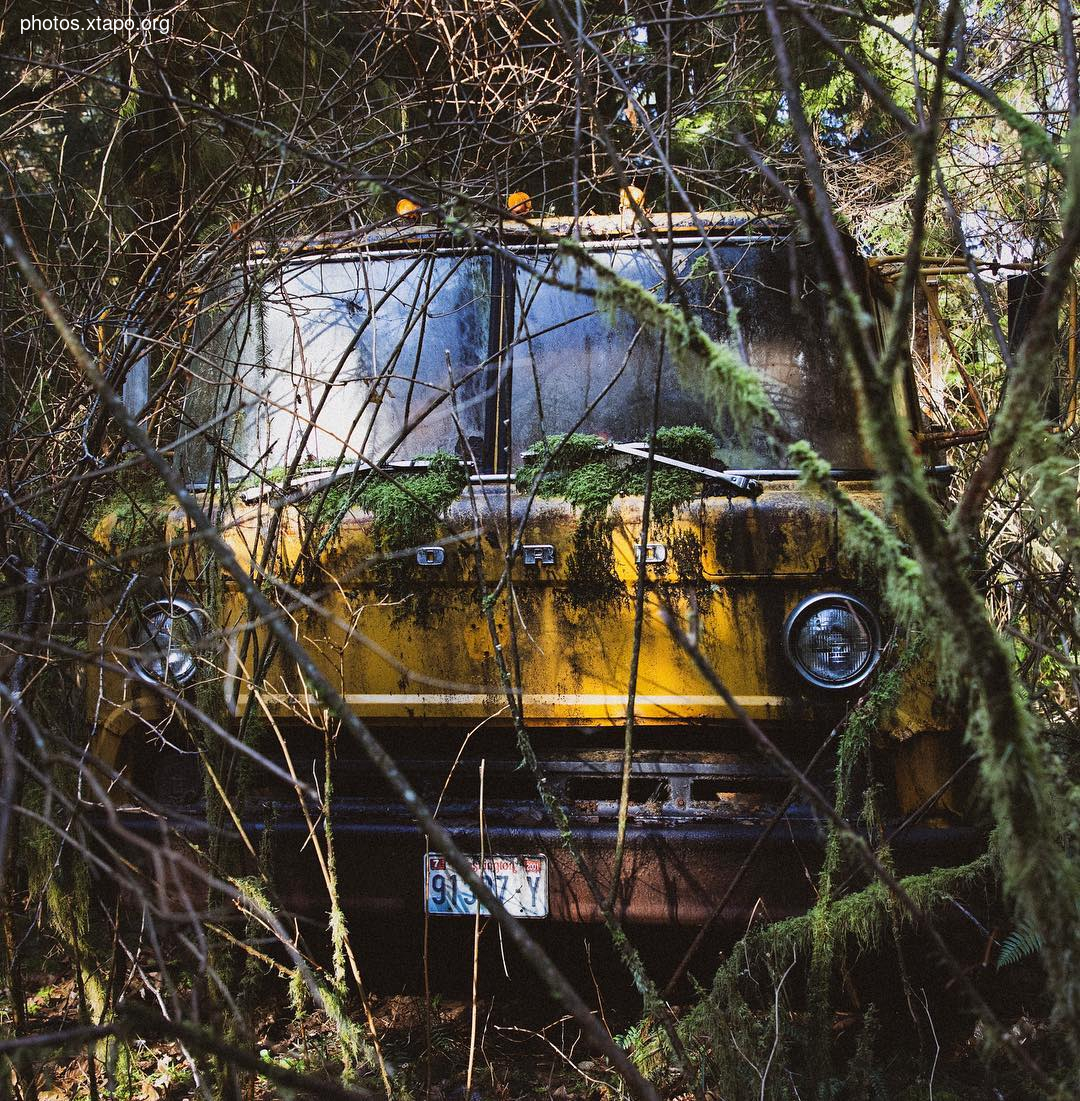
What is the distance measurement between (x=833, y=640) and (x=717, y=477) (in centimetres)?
61

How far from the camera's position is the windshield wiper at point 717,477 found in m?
2.92

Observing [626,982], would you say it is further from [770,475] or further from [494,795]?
[770,475]

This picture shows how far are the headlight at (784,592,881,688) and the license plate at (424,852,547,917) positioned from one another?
3.07 feet

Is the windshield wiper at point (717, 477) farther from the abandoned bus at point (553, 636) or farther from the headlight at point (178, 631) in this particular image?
the headlight at point (178, 631)

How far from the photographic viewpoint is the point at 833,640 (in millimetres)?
2725

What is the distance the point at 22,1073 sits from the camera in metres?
1.96

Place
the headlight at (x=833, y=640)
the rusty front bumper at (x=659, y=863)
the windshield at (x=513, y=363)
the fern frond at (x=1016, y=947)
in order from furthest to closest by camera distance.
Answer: the windshield at (x=513, y=363)
the headlight at (x=833, y=640)
the rusty front bumper at (x=659, y=863)
the fern frond at (x=1016, y=947)

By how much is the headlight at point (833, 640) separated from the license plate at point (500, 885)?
3.07 feet

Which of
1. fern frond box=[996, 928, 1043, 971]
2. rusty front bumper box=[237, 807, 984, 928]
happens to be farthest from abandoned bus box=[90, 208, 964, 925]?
fern frond box=[996, 928, 1043, 971]

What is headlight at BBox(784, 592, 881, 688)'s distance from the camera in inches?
107

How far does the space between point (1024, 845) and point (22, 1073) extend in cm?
197

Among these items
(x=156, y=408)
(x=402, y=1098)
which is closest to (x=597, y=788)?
(x=402, y=1098)

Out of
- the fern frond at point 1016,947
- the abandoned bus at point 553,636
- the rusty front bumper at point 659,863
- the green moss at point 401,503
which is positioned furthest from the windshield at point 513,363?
the fern frond at point 1016,947

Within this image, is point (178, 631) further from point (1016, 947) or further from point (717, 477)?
point (1016, 947)
